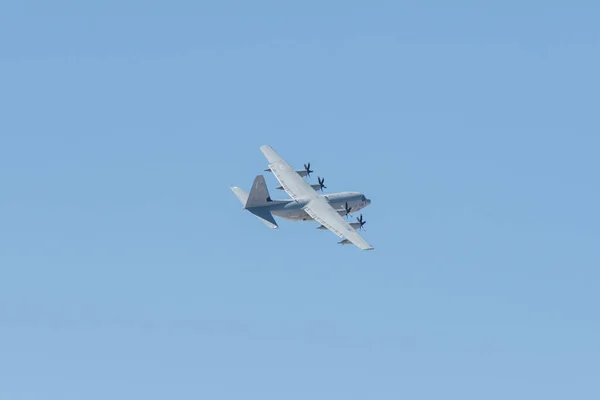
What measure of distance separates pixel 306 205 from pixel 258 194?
733cm

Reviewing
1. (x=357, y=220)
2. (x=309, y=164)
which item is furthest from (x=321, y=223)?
(x=309, y=164)

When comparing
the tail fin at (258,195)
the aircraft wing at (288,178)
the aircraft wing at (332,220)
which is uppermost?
the aircraft wing at (288,178)

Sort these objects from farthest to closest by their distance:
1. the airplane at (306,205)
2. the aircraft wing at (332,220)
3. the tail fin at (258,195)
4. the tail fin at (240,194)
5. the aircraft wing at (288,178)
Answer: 1. the aircraft wing at (288,178)
2. the tail fin at (240,194)
3. the tail fin at (258,195)
4. the airplane at (306,205)
5. the aircraft wing at (332,220)

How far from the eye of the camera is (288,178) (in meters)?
183

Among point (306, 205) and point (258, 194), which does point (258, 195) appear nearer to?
point (258, 194)

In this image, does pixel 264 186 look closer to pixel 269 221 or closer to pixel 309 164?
A: pixel 269 221

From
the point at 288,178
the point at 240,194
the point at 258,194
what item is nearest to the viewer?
the point at 258,194

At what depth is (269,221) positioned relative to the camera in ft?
557

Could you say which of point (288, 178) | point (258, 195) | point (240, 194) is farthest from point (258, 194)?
point (288, 178)

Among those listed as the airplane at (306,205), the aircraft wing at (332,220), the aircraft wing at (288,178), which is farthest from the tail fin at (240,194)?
the aircraft wing at (332,220)

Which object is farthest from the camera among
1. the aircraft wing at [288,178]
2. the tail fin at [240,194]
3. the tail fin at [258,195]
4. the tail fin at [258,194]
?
the aircraft wing at [288,178]

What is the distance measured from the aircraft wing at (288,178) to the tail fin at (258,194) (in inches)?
233

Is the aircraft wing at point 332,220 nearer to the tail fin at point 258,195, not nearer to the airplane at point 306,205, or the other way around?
the airplane at point 306,205

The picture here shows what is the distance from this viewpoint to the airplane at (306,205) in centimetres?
16412
